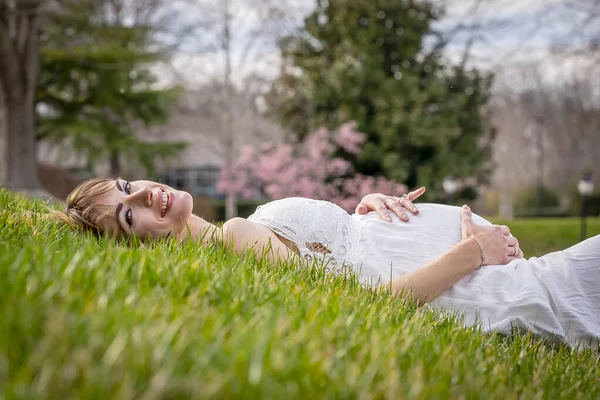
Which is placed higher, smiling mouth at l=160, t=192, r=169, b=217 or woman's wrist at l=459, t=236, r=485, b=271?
smiling mouth at l=160, t=192, r=169, b=217

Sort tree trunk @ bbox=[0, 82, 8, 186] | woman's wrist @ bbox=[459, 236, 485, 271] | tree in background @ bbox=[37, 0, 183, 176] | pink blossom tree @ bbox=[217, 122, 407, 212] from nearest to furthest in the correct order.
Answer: woman's wrist @ bbox=[459, 236, 485, 271] → tree trunk @ bbox=[0, 82, 8, 186] → tree in background @ bbox=[37, 0, 183, 176] → pink blossom tree @ bbox=[217, 122, 407, 212]

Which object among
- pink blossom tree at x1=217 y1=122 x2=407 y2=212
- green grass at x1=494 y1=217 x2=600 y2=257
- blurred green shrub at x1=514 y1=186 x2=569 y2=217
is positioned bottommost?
blurred green shrub at x1=514 y1=186 x2=569 y2=217

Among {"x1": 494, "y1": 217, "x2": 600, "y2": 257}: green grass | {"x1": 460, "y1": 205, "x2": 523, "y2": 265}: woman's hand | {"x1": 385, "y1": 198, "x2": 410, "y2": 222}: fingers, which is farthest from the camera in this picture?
{"x1": 494, "y1": 217, "x2": 600, "y2": 257}: green grass

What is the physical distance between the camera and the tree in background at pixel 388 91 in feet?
60.2

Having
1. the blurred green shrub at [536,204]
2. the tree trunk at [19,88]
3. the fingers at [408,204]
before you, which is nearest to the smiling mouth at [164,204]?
the fingers at [408,204]

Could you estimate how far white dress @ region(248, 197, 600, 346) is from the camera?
9.16 feet

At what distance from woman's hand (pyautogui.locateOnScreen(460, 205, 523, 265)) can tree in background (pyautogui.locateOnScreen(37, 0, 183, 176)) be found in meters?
14.2

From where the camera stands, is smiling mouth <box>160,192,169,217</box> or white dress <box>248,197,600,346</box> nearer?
white dress <box>248,197,600,346</box>

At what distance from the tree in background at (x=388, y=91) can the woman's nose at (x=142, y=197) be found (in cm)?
1538

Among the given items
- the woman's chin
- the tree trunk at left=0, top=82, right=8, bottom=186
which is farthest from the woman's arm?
the tree trunk at left=0, top=82, right=8, bottom=186

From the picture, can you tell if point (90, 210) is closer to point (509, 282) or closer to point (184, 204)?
point (184, 204)

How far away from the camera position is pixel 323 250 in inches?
126

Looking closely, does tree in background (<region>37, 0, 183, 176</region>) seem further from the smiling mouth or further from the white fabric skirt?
the white fabric skirt

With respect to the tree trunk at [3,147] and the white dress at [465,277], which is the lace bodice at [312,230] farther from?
the tree trunk at [3,147]
